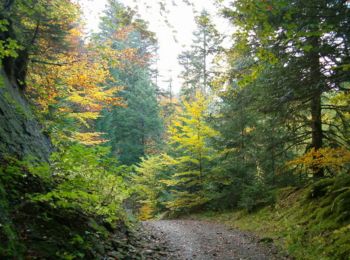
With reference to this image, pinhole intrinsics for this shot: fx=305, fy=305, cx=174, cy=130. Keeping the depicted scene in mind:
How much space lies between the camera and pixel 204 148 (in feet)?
59.8

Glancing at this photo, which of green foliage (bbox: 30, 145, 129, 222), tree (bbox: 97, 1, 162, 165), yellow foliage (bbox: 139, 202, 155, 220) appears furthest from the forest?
tree (bbox: 97, 1, 162, 165)

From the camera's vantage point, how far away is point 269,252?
7.86 meters

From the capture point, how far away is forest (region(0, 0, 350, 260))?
4.51m

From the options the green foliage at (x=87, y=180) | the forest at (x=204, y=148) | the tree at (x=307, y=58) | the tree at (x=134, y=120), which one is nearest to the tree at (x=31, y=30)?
the forest at (x=204, y=148)

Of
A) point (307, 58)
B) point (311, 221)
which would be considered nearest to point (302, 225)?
point (311, 221)

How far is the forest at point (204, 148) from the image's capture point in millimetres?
4508

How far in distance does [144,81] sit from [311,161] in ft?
88.6

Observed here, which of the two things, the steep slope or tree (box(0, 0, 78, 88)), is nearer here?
the steep slope

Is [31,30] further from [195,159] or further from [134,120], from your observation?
[134,120]

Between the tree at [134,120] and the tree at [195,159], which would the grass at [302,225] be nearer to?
the tree at [195,159]

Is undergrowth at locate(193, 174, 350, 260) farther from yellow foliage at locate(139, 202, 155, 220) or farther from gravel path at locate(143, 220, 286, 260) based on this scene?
yellow foliage at locate(139, 202, 155, 220)

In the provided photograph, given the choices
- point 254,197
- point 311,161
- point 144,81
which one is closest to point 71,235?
point 311,161

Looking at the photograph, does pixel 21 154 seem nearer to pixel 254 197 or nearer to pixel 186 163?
pixel 254 197

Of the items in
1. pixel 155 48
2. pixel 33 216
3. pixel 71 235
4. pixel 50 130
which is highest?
pixel 155 48
